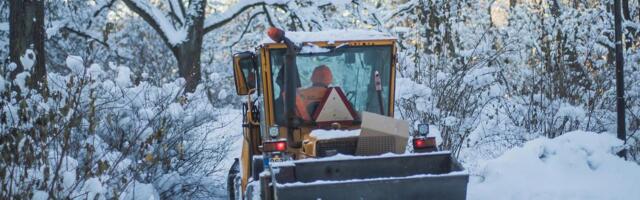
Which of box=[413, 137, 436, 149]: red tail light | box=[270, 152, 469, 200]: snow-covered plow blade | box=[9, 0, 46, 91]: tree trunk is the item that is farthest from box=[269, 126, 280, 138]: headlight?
box=[9, 0, 46, 91]: tree trunk

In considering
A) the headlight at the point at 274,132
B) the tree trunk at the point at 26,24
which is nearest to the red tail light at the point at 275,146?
the headlight at the point at 274,132

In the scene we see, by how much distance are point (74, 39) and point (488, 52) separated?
13098 millimetres

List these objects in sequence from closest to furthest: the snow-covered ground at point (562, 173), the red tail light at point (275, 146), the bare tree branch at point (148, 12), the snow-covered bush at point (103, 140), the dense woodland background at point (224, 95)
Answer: the snow-covered bush at point (103, 140), the dense woodland background at point (224, 95), the red tail light at point (275, 146), the snow-covered ground at point (562, 173), the bare tree branch at point (148, 12)

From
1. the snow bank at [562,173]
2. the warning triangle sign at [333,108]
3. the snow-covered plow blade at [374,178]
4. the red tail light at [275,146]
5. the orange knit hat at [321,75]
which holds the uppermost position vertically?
the orange knit hat at [321,75]

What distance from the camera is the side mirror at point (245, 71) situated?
6.89m

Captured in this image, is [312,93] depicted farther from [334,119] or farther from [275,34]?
[275,34]

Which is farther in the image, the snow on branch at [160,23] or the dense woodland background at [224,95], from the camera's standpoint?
the snow on branch at [160,23]

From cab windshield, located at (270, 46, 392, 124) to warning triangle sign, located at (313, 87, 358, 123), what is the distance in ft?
0.41

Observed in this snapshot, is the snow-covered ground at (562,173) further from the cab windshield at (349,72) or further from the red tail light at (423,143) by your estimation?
the cab windshield at (349,72)

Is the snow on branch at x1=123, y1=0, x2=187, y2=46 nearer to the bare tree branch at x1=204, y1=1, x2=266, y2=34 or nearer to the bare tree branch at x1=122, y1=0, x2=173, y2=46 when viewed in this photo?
the bare tree branch at x1=122, y1=0, x2=173, y2=46

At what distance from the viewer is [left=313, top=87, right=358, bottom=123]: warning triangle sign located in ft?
21.1

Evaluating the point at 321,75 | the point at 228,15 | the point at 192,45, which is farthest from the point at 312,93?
the point at 228,15

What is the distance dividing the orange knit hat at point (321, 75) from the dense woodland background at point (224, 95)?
1.43m

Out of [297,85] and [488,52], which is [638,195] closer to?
[297,85]
